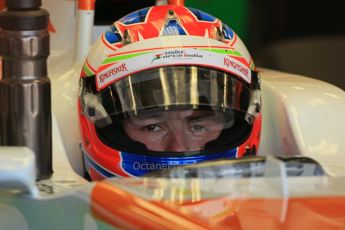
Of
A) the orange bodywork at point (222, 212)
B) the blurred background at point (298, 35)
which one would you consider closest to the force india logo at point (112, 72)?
the orange bodywork at point (222, 212)

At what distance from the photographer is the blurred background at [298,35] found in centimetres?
284

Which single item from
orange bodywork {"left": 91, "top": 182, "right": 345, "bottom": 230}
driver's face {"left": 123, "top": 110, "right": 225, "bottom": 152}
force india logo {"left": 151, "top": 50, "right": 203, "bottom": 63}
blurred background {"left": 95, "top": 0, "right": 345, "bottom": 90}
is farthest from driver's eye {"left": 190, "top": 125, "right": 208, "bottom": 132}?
blurred background {"left": 95, "top": 0, "right": 345, "bottom": 90}

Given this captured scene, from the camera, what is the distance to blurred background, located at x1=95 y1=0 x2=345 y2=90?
2840 millimetres

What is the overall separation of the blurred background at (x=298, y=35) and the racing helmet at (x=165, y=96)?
1629 mm

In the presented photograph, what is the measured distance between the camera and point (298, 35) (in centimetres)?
304

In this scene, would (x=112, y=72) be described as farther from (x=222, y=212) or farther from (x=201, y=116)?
(x=222, y=212)

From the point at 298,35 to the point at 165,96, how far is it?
214 cm

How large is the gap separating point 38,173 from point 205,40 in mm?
331

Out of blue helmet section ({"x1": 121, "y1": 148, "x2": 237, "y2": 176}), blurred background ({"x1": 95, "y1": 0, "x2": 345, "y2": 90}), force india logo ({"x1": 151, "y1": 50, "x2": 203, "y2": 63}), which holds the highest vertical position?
force india logo ({"x1": 151, "y1": 50, "x2": 203, "y2": 63})

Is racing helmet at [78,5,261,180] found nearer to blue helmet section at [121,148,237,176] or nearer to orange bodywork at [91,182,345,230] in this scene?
blue helmet section at [121,148,237,176]

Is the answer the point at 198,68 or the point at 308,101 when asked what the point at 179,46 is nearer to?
the point at 198,68

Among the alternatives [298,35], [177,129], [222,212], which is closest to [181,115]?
[177,129]

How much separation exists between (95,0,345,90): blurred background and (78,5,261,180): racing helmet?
5.34 feet

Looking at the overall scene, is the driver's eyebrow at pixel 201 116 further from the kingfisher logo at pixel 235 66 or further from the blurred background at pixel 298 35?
the blurred background at pixel 298 35
